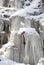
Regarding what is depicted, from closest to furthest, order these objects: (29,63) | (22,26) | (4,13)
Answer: (29,63) < (22,26) < (4,13)

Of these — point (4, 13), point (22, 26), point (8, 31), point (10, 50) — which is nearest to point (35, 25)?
point (22, 26)

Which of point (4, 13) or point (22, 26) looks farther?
point (4, 13)

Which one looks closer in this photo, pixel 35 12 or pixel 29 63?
pixel 29 63

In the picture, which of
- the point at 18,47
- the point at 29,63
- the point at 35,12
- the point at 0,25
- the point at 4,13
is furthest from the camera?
the point at 4,13

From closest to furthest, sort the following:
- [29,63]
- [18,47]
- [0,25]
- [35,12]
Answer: [29,63]
[18,47]
[35,12]
[0,25]

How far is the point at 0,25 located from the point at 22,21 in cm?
298

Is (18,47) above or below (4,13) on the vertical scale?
below

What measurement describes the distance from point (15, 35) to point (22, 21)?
2.20 meters

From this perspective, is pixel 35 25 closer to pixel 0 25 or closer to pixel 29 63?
pixel 29 63

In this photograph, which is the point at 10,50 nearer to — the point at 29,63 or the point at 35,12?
the point at 29,63

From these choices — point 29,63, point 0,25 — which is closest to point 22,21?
point 0,25

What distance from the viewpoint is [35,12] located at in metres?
18.6

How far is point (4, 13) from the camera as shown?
2177cm

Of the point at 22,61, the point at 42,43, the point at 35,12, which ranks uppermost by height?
the point at 35,12
